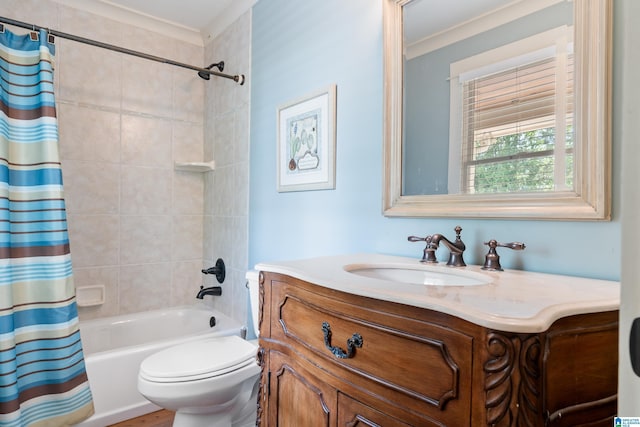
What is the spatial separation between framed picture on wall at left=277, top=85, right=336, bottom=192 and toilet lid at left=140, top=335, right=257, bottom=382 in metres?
0.84

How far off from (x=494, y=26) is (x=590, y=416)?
1049 millimetres

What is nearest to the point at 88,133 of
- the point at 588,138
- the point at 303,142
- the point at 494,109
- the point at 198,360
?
the point at 303,142

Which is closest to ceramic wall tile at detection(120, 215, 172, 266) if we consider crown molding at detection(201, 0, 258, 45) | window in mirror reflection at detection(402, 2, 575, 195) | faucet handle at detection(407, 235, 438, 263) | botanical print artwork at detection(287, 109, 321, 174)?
botanical print artwork at detection(287, 109, 321, 174)

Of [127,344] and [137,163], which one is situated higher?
[137,163]

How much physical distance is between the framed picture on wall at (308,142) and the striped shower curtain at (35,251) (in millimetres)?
1081

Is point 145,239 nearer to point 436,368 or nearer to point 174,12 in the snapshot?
point 174,12

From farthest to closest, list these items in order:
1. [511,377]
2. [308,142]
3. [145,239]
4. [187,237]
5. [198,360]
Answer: [187,237]
[145,239]
[308,142]
[198,360]
[511,377]

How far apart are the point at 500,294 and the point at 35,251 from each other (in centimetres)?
185

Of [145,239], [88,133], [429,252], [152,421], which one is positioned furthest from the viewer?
[145,239]

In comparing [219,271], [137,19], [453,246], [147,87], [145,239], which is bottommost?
[219,271]

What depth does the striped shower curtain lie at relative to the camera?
4.99 ft

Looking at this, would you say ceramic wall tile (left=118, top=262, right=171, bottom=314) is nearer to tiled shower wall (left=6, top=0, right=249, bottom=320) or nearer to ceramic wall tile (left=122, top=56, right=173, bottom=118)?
tiled shower wall (left=6, top=0, right=249, bottom=320)

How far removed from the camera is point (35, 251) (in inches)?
61.4

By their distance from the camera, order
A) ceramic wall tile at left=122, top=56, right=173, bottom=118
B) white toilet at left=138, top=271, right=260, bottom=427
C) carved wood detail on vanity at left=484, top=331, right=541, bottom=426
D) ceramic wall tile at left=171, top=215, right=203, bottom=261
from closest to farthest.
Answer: carved wood detail on vanity at left=484, top=331, right=541, bottom=426, white toilet at left=138, top=271, right=260, bottom=427, ceramic wall tile at left=122, top=56, right=173, bottom=118, ceramic wall tile at left=171, top=215, right=203, bottom=261
